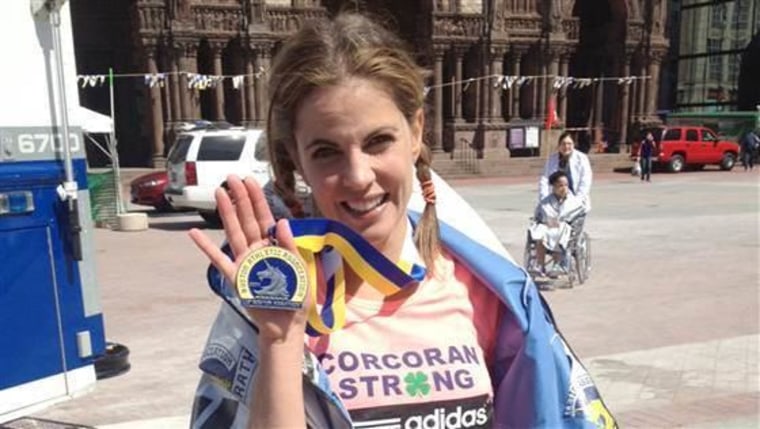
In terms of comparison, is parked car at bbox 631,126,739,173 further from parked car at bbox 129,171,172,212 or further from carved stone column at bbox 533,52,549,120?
parked car at bbox 129,171,172,212

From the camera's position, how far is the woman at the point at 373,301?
1.21 meters

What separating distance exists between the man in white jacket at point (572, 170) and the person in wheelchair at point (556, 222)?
0.11 meters

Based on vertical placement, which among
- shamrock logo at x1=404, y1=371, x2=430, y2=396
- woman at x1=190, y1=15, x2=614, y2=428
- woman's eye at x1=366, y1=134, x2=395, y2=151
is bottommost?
shamrock logo at x1=404, y1=371, x2=430, y2=396

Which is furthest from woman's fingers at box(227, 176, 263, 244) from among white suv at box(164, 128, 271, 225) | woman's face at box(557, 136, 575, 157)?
white suv at box(164, 128, 271, 225)

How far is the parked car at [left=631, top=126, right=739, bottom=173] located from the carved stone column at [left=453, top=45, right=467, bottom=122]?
8375mm

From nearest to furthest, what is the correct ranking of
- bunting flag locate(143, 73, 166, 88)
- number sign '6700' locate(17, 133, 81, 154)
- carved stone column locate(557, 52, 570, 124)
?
number sign '6700' locate(17, 133, 81, 154)
bunting flag locate(143, 73, 166, 88)
carved stone column locate(557, 52, 570, 124)

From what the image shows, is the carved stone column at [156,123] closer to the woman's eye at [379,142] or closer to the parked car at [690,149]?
the parked car at [690,149]

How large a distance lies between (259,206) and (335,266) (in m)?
0.22

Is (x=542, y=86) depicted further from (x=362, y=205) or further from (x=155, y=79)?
(x=362, y=205)

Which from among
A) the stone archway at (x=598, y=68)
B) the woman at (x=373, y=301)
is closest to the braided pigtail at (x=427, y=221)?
the woman at (x=373, y=301)

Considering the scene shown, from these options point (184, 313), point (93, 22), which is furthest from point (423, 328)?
point (93, 22)

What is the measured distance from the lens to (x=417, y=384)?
138 cm

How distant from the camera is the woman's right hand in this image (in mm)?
1124

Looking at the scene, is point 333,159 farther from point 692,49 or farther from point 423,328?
point 692,49
